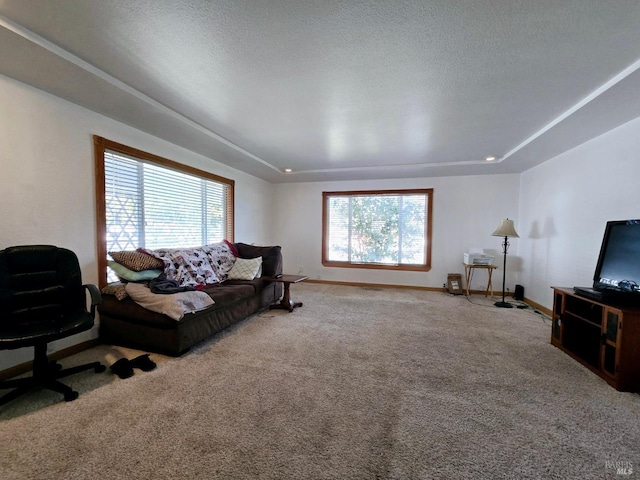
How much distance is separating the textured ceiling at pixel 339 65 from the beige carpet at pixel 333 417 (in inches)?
94.8

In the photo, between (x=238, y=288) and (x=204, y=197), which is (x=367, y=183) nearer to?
(x=204, y=197)

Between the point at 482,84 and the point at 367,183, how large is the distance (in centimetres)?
361

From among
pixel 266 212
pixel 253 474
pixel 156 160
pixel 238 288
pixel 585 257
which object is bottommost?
pixel 253 474

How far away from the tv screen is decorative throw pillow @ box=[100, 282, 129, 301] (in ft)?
14.9

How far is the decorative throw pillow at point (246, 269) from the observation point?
3861mm

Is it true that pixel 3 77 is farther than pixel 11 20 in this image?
Yes

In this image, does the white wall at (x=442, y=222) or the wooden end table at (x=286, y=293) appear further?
the white wall at (x=442, y=222)

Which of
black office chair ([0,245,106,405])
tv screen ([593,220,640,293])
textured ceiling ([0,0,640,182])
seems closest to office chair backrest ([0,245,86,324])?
black office chair ([0,245,106,405])

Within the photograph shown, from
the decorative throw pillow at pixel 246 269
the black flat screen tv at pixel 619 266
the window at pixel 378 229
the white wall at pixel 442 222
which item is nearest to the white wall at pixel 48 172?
the decorative throw pillow at pixel 246 269

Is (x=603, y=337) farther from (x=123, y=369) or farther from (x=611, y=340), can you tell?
(x=123, y=369)

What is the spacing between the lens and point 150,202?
3.31 m

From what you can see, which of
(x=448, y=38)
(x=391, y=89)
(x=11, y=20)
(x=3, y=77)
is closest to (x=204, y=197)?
(x=3, y=77)

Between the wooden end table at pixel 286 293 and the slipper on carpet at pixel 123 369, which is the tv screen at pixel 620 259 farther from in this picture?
the slipper on carpet at pixel 123 369

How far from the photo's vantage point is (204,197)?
4.29 metres
